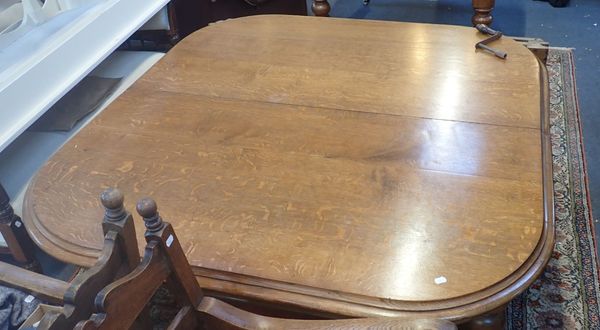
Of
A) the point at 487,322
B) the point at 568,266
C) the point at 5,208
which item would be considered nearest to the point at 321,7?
the point at 568,266

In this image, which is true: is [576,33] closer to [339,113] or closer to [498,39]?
[498,39]

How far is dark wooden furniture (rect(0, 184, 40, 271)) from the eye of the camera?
4.33ft

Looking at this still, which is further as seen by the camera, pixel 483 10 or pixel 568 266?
pixel 483 10

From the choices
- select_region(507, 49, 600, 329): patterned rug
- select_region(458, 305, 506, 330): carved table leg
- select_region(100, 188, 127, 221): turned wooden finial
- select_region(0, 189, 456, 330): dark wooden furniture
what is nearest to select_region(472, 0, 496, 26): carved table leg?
select_region(507, 49, 600, 329): patterned rug

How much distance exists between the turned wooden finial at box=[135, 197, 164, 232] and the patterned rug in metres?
1.11

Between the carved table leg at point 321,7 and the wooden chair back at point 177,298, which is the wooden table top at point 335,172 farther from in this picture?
the carved table leg at point 321,7

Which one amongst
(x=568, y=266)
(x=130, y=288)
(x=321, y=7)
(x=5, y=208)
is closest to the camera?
(x=130, y=288)

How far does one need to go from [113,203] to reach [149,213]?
0.05 m

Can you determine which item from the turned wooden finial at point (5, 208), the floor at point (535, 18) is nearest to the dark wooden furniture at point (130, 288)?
the turned wooden finial at point (5, 208)

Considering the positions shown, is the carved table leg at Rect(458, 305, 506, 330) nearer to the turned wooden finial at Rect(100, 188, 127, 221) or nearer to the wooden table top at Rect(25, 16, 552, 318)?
the wooden table top at Rect(25, 16, 552, 318)

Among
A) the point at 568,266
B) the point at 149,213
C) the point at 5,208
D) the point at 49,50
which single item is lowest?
the point at 568,266

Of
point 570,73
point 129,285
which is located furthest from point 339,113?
point 570,73

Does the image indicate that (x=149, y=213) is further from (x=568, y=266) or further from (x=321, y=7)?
(x=321, y=7)

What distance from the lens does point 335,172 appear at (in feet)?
3.39
